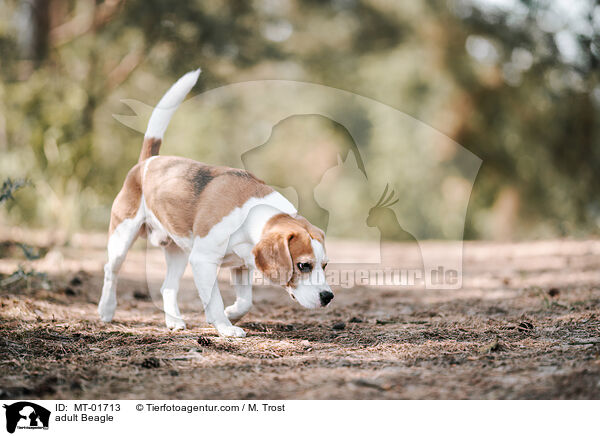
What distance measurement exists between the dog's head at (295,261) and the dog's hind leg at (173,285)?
1.07 meters

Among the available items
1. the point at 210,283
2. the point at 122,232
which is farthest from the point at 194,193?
the point at 122,232

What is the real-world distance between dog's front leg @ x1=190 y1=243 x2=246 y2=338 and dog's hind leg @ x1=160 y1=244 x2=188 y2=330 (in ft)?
1.47

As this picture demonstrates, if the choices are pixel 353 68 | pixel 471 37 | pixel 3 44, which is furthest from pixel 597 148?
pixel 3 44

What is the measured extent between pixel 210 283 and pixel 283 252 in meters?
0.68

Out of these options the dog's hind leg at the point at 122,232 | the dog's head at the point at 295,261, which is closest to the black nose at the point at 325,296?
the dog's head at the point at 295,261

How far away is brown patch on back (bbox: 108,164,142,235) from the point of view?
470 centimetres

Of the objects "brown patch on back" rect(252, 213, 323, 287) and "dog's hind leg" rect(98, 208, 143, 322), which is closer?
"brown patch on back" rect(252, 213, 323, 287)

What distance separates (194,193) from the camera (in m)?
4.30

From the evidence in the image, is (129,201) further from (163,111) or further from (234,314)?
(234,314)

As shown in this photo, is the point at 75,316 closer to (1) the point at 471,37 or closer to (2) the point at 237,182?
(2) the point at 237,182
